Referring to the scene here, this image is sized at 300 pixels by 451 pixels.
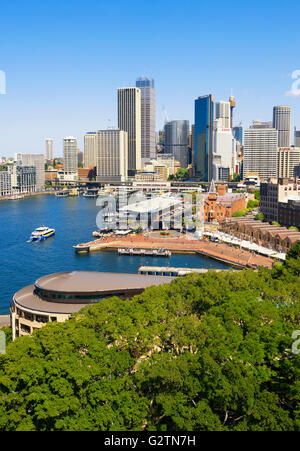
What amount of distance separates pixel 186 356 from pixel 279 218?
119 feet

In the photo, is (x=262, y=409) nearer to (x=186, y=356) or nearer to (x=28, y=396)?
(x=186, y=356)

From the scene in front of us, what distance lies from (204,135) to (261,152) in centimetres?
1532

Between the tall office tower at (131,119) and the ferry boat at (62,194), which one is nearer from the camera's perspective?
the ferry boat at (62,194)

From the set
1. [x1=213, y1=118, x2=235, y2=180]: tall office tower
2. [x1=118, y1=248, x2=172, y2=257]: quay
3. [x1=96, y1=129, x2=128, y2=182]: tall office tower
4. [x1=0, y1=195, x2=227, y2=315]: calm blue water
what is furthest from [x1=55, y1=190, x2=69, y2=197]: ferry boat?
[x1=118, y1=248, x2=172, y2=257]: quay

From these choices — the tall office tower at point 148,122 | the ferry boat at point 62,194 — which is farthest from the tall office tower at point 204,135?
the ferry boat at point 62,194

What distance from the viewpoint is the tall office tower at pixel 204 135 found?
11631 centimetres

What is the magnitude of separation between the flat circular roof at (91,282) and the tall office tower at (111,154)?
100116 millimetres

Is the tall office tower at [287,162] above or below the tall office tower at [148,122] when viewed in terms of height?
below

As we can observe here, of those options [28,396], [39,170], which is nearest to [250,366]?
[28,396]

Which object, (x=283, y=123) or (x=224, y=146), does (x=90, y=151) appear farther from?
(x=283, y=123)

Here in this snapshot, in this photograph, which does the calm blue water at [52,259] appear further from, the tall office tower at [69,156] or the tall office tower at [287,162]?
the tall office tower at [69,156]

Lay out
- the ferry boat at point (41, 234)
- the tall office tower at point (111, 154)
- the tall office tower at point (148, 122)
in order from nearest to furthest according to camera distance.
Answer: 1. the ferry boat at point (41, 234)
2. the tall office tower at point (111, 154)
3. the tall office tower at point (148, 122)

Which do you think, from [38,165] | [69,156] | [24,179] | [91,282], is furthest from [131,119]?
[91,282]

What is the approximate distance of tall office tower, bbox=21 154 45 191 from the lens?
10943cm
